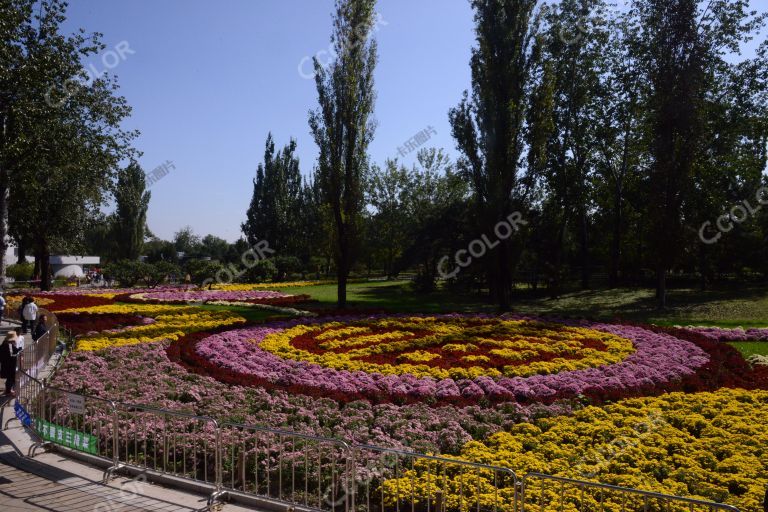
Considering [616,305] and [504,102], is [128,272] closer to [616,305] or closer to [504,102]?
[504,102]

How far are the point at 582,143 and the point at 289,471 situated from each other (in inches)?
1134

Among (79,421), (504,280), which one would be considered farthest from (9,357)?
(504,280)

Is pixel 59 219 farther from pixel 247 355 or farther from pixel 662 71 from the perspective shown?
pixel 662 71

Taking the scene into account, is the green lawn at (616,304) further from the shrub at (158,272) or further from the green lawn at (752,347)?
the shrub at (158,272)

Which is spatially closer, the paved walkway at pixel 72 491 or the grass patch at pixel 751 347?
the paved walkway at pixel 72 491

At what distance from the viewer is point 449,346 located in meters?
11.7

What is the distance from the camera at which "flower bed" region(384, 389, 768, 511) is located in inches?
202

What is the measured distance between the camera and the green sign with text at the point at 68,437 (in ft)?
20.9

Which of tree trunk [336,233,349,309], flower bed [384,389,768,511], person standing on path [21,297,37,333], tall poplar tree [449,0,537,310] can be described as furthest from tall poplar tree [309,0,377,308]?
flower bed [384,389,768,511]

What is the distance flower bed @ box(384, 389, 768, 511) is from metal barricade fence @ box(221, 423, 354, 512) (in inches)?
24.0

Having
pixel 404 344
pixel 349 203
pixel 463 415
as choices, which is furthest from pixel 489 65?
pixel 463 415

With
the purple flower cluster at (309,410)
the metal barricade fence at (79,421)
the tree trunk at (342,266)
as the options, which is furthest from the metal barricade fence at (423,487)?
the tree trunk at (342,266)

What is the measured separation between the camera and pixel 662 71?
878 inches

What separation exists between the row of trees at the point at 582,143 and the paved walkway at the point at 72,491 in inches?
573
